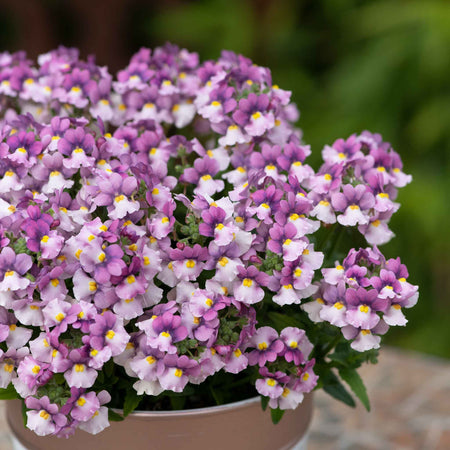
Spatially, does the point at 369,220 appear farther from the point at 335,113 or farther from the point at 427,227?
the point at 335,113

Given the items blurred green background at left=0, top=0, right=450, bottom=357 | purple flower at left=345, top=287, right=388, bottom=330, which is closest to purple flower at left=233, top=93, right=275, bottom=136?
purple flower at left=345, top=287, right=388, bottom=330

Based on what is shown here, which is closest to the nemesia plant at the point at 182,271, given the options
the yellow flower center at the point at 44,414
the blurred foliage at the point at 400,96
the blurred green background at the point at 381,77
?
the yellow flower center at the point at 44,414

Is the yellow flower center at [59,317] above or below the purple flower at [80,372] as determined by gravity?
above

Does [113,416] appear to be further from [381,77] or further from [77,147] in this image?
[381,77]

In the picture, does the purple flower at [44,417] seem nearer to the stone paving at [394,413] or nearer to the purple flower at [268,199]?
the purple flower at [268,199]

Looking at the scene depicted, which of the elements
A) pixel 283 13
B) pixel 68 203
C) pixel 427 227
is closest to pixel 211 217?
pixel 68 203
